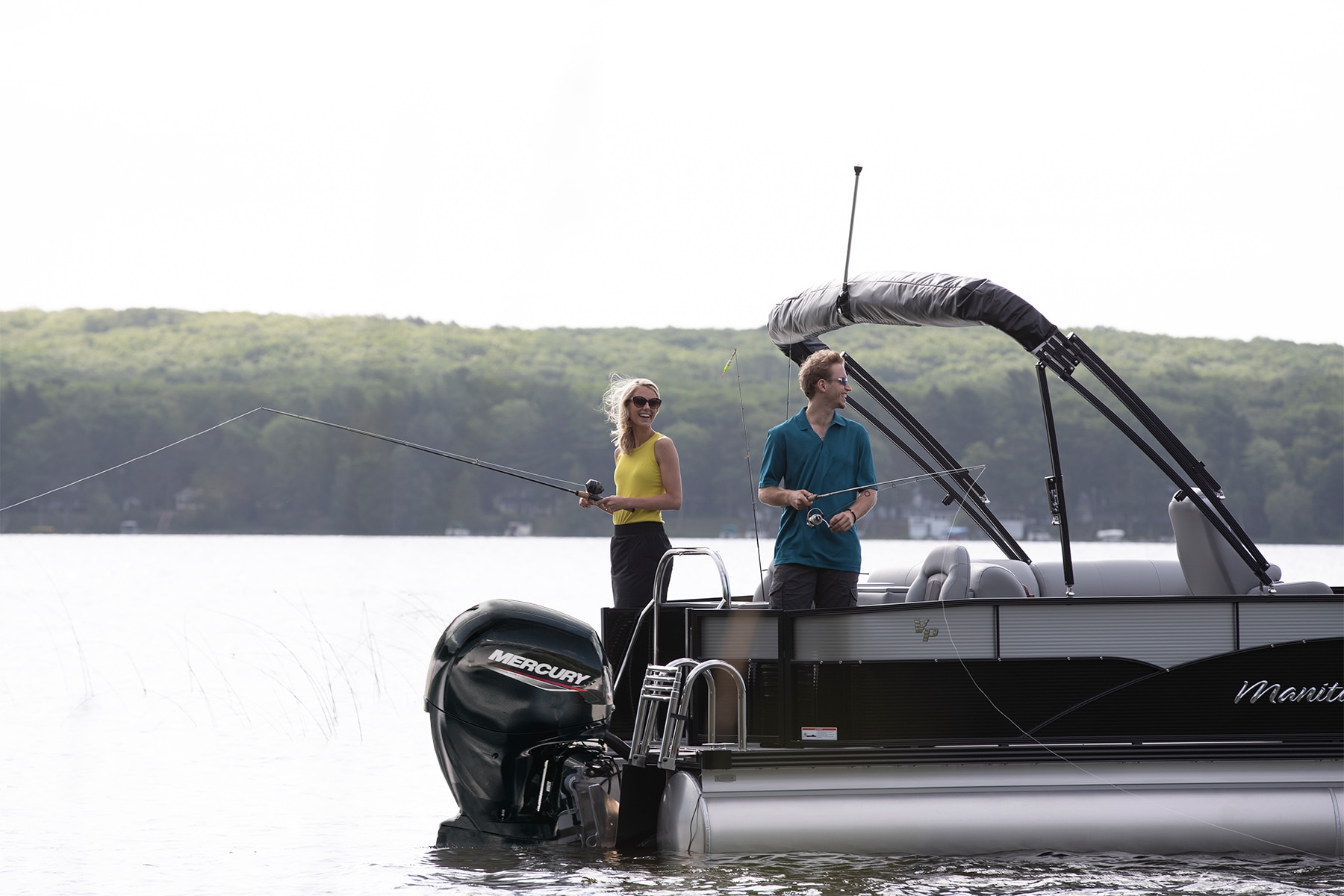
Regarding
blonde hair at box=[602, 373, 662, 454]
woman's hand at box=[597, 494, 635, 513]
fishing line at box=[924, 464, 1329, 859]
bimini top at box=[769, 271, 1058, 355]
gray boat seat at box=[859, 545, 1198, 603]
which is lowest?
fishing line at box=[924, 464, 1329, 859]

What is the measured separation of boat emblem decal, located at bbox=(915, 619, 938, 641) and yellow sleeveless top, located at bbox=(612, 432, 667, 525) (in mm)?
1322

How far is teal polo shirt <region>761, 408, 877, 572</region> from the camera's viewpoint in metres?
5.84

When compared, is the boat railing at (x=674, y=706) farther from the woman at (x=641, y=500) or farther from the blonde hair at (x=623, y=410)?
the blonde hair at (x=623, y=410)

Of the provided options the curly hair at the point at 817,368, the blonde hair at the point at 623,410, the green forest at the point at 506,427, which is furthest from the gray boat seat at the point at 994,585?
the green forest at the point at 506,427

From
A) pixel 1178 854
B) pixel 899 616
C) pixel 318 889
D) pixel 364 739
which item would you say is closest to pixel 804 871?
pixel 899 616

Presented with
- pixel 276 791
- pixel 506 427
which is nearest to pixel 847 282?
pixel 276 791

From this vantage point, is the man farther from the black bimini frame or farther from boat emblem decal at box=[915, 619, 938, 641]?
the black bimini frame

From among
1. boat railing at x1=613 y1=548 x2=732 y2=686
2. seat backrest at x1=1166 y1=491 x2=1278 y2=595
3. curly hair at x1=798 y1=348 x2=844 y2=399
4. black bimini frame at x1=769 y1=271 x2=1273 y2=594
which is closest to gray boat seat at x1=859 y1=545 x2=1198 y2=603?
seat backrest at x1=1166 y1=491 x2=1278 y2=595

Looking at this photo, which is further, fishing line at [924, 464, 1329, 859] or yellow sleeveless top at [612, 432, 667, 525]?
yellow sleeveless top at [612, 432, 667, 525]

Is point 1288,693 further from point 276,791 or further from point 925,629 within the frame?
point 276,791

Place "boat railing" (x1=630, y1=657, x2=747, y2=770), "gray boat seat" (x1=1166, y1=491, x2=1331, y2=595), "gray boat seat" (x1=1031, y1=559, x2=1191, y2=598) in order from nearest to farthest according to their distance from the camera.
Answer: "boat railing" (x1=630, y1=657, x2=747, y2=770) → "gray boat seat" (x1=1166, y1=491, x2=1331, y2=595) → "gray boat seat" (x1=1031, y1=559, x2=1191, y2=598)

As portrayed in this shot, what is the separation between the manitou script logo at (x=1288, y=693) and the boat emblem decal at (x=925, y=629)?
A: 4.01ft

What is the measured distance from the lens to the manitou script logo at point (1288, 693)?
5828mm

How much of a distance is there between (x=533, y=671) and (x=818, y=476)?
52.8 inches
